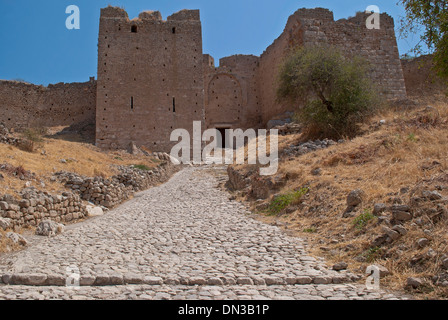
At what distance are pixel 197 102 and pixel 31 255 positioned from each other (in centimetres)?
1691

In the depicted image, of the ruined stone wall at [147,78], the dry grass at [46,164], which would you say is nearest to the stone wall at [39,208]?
the dry grass at [46,164]

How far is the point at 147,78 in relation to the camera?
20.6 metres

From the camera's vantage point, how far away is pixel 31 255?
4.77 metres

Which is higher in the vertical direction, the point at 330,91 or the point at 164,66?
the point at 164,66

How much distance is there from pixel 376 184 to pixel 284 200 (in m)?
2.05

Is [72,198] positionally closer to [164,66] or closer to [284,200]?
[284,200]

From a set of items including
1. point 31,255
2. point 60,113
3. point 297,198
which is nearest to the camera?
point 31,255

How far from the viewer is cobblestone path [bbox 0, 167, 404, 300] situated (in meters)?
3.49

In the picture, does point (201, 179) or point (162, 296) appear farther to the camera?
point (201, 179)

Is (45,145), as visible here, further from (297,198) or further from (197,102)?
(197,102)

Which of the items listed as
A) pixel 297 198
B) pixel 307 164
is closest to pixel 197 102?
pixel 307 164

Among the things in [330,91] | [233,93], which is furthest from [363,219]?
[233,93]

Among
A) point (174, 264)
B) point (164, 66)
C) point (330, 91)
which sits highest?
point (164, 66)
